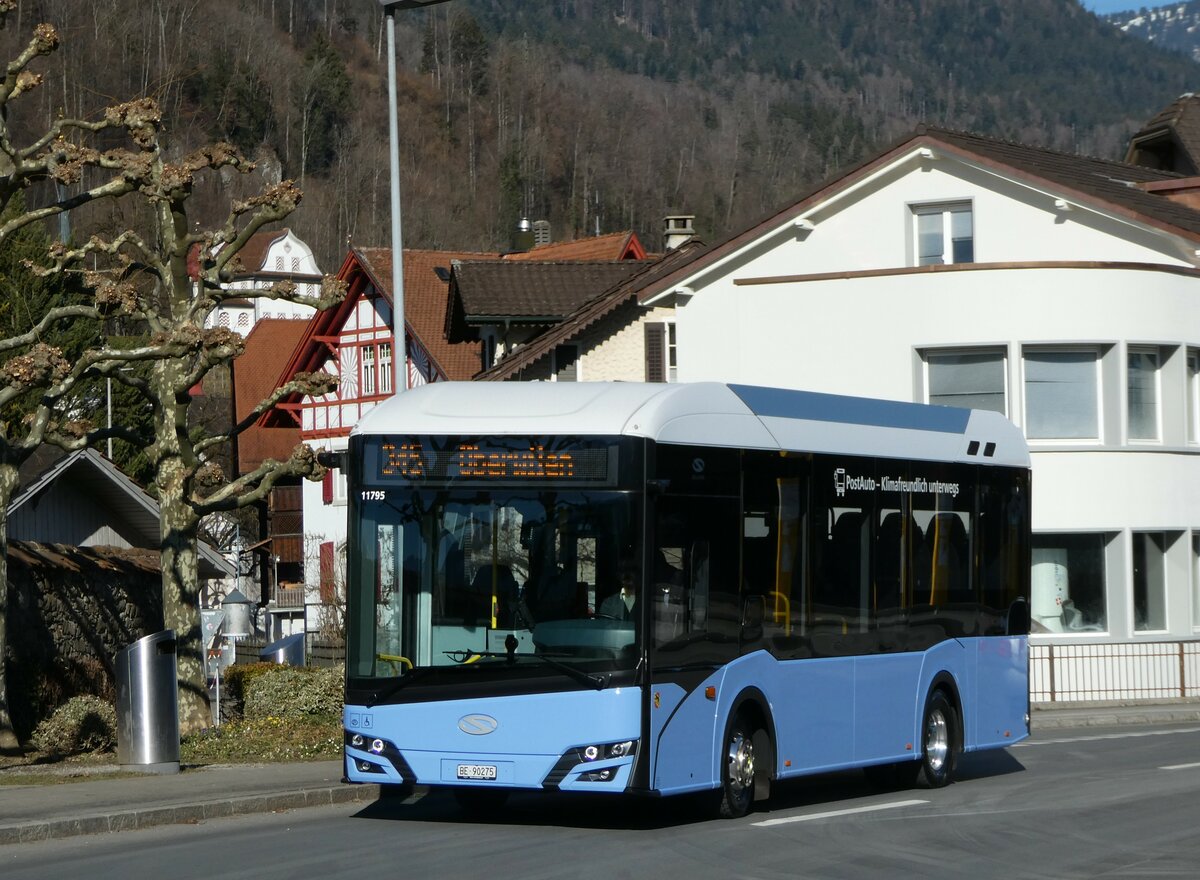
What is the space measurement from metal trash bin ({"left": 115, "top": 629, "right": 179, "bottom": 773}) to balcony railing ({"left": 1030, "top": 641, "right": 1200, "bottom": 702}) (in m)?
17.0

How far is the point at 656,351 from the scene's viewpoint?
4456 cm

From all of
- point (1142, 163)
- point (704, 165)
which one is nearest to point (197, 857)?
point (1142, 163)

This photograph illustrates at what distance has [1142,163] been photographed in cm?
4503

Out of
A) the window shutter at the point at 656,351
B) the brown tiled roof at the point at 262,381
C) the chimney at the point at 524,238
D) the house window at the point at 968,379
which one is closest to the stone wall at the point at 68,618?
the house window at the point at 968,379

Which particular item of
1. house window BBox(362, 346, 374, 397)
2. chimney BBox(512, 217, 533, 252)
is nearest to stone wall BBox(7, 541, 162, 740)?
house window BBox(362, 346, 374, 397)

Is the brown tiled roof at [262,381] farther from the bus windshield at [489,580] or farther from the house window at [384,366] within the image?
the bus windshield at [489,580]

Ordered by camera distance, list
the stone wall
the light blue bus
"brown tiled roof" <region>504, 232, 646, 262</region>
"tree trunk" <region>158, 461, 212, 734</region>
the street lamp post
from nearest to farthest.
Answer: the light blue bus < "tree trunk" <region>158, 461, 212, 734</region> < the street lamp post < the stone wall < "brown tiled roof" <region>504, 232, 646, 262</region>

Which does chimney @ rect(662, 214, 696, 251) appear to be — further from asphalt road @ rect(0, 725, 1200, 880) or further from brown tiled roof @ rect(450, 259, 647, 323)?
asphalt road @ rect(0, 725, 1200, 880)

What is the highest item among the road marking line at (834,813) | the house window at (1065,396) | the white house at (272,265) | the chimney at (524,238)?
the white house at (272,265)

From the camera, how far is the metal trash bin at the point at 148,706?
53.1ft

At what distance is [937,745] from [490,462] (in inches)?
238

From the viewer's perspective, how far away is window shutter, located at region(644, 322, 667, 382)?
44.5 meters

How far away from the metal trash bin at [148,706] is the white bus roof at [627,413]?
13.5 ft

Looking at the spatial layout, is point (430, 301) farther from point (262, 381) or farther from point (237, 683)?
point (237, 683)
